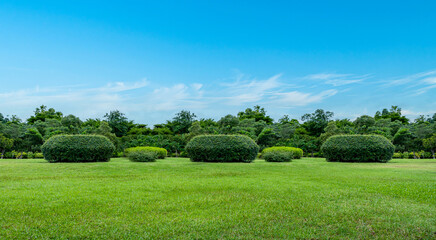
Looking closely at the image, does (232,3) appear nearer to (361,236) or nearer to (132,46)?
(132,46)

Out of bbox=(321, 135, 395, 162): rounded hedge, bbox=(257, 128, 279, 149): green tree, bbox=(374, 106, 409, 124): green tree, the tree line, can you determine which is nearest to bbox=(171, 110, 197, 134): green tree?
the tree line

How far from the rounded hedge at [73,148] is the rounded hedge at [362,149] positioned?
13646mm

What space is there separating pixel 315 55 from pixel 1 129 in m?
26.8

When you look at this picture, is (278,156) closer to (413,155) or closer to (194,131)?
(194,131)

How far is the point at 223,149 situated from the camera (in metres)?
14.5

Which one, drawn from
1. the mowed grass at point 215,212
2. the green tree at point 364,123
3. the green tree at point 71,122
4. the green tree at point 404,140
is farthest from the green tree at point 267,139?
the mowed grass at point 215,212

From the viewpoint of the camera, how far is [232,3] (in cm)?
1453

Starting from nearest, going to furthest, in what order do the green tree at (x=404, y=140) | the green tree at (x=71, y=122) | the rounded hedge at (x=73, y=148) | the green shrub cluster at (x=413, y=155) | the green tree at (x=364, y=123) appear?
the rounded hedge at (x=73, y=148)
the green tree at (x=71, y=122)
the green tree at (x=364, y=123)
the green shrub cluster at (x=413, y=155)
the green tree at (x=404, y=140)

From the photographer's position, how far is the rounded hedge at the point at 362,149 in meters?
15.9

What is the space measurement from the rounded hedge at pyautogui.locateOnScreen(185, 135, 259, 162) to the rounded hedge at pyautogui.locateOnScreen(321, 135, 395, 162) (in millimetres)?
5698

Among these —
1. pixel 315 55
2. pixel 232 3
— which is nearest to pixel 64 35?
pixel 232 3

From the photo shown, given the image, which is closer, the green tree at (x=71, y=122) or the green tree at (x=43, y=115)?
the green tree at (x=71, y=122)

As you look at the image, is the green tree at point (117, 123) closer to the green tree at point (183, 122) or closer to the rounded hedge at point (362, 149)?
the green tree at point (183, 122)

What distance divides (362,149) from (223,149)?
8355 mm
